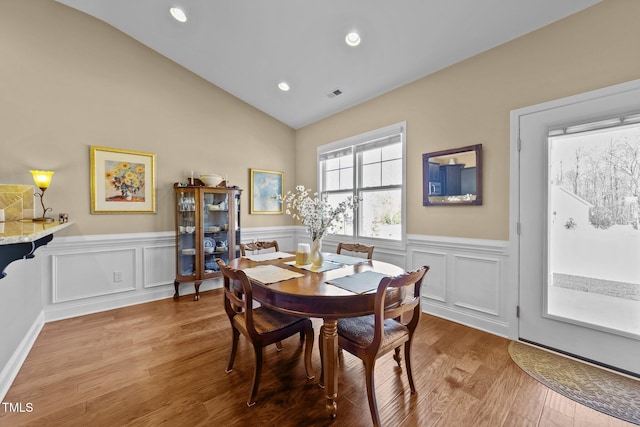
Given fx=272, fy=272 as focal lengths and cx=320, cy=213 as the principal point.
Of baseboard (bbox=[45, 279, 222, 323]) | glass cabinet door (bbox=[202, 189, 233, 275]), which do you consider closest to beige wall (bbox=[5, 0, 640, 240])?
glass cabinet door (bbox=[202, 189, 233, 275])

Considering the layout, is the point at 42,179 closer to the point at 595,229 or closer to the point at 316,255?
the point at 316,255

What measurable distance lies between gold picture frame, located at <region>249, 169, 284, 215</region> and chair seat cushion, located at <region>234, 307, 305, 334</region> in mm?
2718

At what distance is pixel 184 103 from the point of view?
395 centimetres

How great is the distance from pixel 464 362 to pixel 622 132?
2147 millimetres

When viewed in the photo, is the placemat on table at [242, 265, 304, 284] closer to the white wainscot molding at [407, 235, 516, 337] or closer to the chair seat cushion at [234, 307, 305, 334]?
the chair seat cushion at [234, 307, 305, 334]

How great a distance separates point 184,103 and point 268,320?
3.48 meters

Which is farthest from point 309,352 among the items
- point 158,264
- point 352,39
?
point 352,39

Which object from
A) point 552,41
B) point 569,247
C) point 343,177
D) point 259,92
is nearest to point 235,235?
point 343,177

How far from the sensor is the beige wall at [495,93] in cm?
209

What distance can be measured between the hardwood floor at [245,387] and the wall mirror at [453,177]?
1.39 metres

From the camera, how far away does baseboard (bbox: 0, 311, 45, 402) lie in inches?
74.6

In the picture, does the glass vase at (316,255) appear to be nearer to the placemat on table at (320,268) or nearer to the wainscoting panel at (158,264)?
the placemat on table at (320,268)

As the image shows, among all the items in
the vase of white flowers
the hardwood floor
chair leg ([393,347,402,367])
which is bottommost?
the hardwood floor

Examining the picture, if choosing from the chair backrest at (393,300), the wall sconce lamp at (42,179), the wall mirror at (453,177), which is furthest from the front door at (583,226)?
the wall sconce lamp at (42,179)
